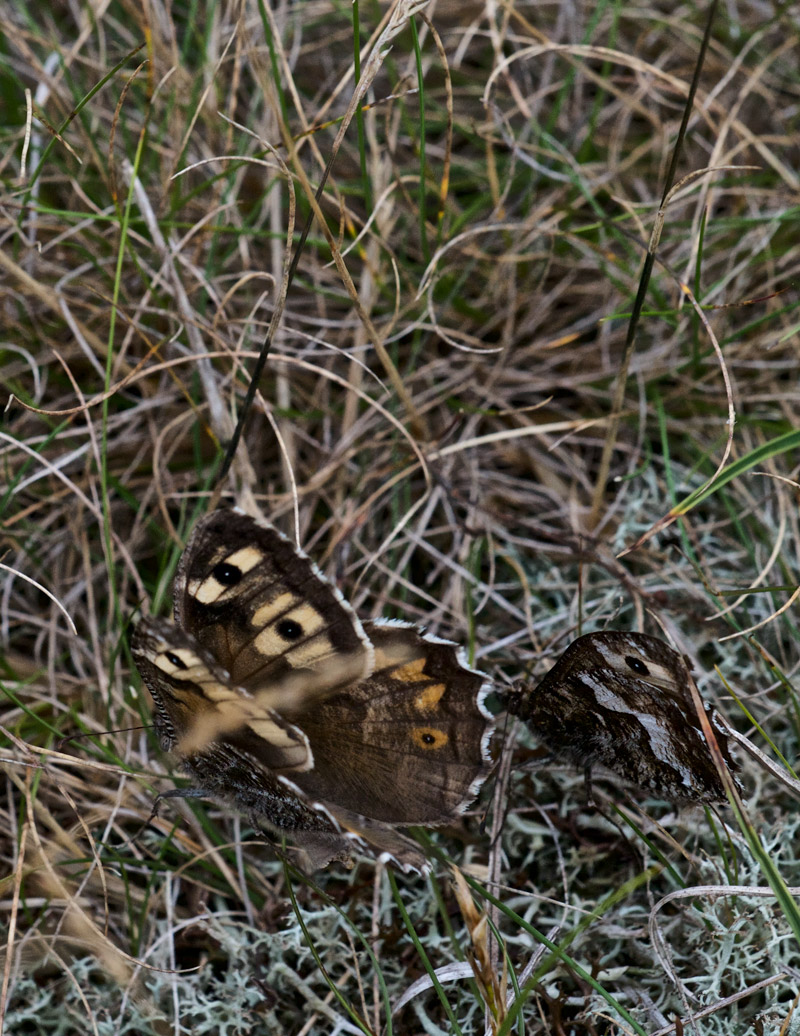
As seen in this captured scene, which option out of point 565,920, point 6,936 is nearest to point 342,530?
point 565,920

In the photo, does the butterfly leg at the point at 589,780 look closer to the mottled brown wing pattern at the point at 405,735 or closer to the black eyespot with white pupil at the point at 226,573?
the mottled brown wing pattern at the point at 405,735

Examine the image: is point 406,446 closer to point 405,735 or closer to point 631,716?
point 405,735

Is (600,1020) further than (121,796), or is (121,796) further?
(121,796)

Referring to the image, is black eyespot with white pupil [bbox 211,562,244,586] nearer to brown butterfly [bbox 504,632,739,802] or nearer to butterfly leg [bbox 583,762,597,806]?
brown butterfly [bbox 504,632,739,802]

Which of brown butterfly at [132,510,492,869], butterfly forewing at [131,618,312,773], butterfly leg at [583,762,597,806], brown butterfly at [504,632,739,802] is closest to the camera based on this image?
butterfly forewing at [131,618,312,773]

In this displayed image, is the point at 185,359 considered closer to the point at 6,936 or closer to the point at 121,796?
the point at 121,796

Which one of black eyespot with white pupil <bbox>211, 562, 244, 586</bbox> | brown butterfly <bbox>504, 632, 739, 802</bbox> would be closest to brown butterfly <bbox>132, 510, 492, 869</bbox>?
black eyespot with white pupil <bbox>211, 562, 244, 586</bbox>

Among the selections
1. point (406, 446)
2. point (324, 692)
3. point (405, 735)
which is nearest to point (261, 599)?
point (324, 692)
